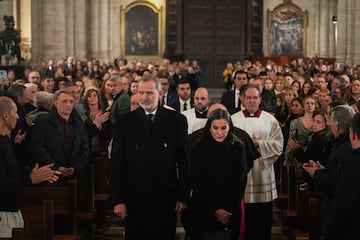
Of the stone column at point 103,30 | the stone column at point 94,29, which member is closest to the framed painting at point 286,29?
the stone column at point 103,30

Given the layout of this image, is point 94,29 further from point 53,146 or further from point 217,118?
point 217,118

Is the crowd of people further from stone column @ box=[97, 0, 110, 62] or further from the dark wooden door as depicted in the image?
the dark wooden door

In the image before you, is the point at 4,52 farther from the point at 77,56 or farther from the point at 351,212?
the point at 351,212

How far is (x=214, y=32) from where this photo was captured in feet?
134

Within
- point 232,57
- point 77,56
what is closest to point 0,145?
point 77,56

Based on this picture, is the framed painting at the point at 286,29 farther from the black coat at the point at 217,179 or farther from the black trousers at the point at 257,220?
the black coat at the point at 217,179

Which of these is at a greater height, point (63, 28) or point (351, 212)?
point (63, 28)

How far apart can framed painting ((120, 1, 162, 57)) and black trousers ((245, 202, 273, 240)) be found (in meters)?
33.5

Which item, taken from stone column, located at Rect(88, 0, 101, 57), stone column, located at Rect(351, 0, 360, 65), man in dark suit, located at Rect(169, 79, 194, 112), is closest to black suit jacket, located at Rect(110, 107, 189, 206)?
man in dark suit, located at Rect(169, 79, 194, 112)

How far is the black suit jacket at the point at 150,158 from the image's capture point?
767 cm

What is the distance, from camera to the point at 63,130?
990cm

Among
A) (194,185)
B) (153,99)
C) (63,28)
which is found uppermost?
(63,28)

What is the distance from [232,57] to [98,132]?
29.5m

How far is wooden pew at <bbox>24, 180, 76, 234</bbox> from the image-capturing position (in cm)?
859
